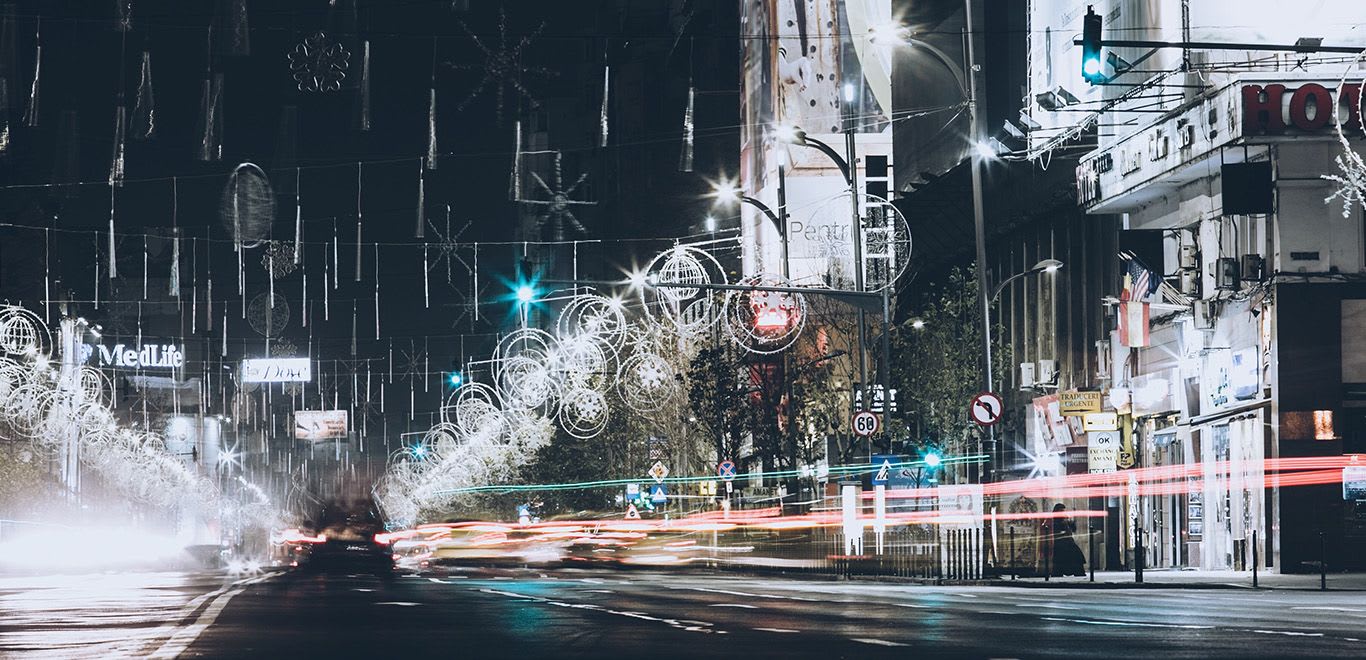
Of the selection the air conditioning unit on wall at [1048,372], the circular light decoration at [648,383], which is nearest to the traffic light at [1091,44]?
the air conditioning unit on wall at [1048,372]

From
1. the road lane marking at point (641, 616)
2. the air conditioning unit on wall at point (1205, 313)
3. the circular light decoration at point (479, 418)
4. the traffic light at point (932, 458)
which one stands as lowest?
the road lane marking at point (641, 616)

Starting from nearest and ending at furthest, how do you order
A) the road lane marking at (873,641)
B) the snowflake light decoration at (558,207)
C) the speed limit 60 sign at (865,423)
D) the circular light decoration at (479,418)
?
1. the road lane marking at (873,641)
2. the speed limit 60 sign at (865,423)
3. the circular light decoration at (479,418)
4. the snowflake light decoration at (558,207)

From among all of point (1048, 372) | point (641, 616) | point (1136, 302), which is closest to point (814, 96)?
point (1048, 372)

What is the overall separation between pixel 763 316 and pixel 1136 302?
29.0 metres

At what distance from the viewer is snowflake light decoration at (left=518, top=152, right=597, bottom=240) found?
609 ft

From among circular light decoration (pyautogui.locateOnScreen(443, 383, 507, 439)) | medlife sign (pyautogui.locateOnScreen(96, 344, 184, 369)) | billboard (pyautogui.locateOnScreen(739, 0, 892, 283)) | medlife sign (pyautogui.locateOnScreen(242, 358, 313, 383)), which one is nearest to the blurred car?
billboard (pyautogui.locateOnScreen(739, 0, 892, 283))

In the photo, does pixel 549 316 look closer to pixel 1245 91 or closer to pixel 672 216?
pixel 672 216

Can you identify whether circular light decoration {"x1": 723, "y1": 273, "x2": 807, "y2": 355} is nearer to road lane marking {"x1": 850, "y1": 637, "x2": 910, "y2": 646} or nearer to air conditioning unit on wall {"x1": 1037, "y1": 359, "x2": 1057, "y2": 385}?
air conditioning unit on wall {"x1": 1037, "y1": 359, "x2": 1057, "y2": 385}

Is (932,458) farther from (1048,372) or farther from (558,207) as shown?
(558,207)

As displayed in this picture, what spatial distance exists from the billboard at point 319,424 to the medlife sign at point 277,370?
1099 cm

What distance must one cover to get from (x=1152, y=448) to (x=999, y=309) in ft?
48.3

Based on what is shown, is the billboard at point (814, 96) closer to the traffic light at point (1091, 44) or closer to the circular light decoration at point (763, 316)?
the circular light decoration at point (763, 316)

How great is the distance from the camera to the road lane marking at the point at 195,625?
16.6 meters

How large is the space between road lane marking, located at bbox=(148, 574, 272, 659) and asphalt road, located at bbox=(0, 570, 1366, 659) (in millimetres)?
24
